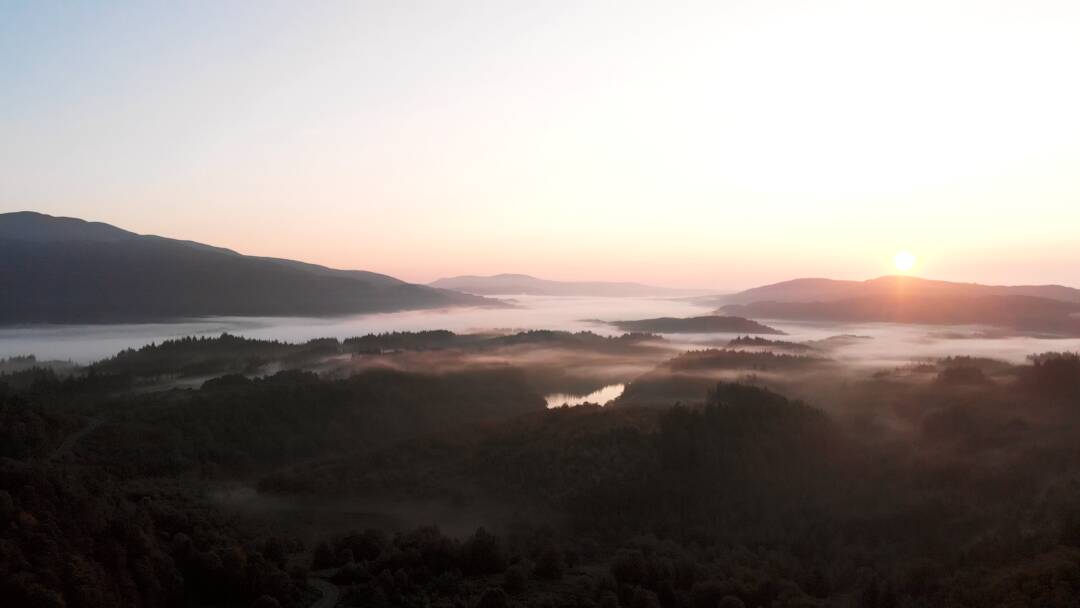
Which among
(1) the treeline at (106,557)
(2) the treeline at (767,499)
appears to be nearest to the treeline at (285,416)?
(2) the treeline at (767,499)

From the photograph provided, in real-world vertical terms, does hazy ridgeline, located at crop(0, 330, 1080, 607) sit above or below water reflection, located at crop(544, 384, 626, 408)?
above

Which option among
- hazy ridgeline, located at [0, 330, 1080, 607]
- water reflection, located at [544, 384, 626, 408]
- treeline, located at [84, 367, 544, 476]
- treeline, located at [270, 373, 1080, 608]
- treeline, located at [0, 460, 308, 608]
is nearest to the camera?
treeline, located at [0, 460, 308, 608]

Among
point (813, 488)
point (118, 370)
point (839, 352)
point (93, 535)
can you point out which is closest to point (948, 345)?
point (839, 352)

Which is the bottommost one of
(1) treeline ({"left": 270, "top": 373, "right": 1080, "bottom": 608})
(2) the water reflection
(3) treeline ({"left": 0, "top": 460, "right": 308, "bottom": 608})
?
(2) the water reflection

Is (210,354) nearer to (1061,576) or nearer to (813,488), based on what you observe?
(813,488)

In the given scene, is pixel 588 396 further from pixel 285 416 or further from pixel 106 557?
pixel 106 557

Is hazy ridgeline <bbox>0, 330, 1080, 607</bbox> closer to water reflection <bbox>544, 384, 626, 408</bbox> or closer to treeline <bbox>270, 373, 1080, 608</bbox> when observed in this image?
treeline <bbox>270, 373, 1080, 608</bbox>

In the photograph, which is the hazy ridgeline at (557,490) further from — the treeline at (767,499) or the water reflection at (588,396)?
the water reflection at (588,396)

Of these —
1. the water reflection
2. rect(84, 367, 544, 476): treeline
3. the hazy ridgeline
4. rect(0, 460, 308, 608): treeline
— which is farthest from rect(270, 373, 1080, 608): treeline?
the water reflection

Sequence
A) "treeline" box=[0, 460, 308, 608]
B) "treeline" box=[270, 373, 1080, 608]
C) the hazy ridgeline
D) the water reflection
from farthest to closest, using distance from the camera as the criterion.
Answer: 1. the water reflection
2. "treeline" box=[270, 373, 1080, 608]
3. the hazy ridgeline
4. "treeline" box=[0, 460, 308, 608]
